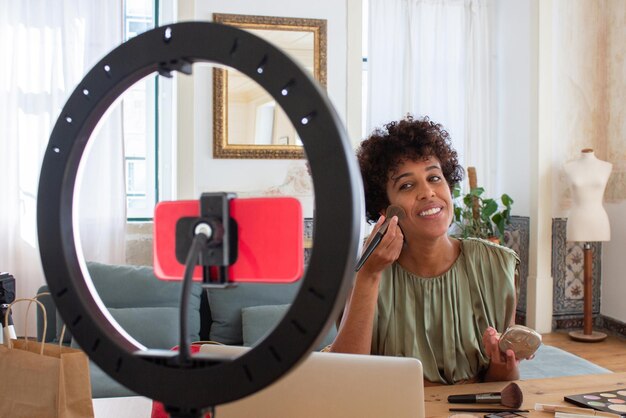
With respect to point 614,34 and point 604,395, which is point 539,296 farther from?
point 604,395

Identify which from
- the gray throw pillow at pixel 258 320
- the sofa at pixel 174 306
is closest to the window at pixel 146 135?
the sofa at pixel 174 306

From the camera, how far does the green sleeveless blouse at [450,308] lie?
1.68 meters

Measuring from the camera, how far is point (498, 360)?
147 cm

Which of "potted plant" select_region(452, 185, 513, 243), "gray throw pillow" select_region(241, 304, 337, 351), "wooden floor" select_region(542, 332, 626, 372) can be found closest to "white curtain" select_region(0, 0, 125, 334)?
"gray throw pillow" select_region(241, 304, 337, 351)

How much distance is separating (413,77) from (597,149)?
60.9 inches

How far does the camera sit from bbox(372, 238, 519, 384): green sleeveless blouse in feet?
5.51

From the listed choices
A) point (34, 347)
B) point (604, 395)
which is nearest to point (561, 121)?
point (604, 395)

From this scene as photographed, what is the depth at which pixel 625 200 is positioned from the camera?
15.3 feet

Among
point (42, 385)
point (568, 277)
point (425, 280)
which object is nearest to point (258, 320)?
point (425, 280)

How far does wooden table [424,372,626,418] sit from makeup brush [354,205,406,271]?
311 millimetres

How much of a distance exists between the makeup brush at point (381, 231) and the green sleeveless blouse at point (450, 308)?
0.19 meters

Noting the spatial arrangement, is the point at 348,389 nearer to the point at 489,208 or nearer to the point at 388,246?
the point at 388,246

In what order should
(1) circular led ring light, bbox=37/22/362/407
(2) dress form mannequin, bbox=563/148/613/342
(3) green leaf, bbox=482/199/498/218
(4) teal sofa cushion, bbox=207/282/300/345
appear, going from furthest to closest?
(3) green leaf, bbox=482/199/498/218, (2) dress form mannequin, bbox=563/148/613/342, (4) teal sofa cushion, bbox=207/282/300/345, (1) circular led ring light, bbox=37/22/362/407

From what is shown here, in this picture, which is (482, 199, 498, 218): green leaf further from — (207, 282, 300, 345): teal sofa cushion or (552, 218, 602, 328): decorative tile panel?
(207, 282, 300, 345): teal sofa cushion
